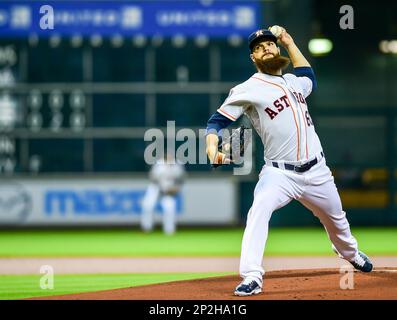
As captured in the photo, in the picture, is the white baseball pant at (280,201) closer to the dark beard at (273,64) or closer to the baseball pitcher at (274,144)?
the baseball pitcher at (274,144)

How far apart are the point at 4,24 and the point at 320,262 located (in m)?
9.63

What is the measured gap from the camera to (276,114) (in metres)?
6.86

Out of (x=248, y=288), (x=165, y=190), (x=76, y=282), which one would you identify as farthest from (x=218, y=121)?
(x=165, y=190)

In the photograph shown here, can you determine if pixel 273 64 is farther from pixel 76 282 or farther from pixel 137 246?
pixel 137 246

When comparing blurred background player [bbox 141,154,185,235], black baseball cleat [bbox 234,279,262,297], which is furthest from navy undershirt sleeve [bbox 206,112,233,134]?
blurred background player [bbox 141,154,185,235]

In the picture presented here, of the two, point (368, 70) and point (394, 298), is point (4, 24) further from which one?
point (394, 298)

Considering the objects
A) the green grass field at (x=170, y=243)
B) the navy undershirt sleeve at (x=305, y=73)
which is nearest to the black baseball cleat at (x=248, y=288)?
the navy undershirt sleeve at (x=305, y=73)

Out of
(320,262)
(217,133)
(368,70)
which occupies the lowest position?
(320,262)

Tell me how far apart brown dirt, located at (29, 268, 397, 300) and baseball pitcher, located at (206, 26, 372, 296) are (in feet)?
0.95

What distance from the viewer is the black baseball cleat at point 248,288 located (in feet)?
21.4

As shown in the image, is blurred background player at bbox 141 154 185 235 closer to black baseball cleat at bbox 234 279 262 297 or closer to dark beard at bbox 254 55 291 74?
dark beard at bbox 254 55 291 74

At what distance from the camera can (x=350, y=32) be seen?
19.0 meters

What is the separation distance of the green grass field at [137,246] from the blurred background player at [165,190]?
289mm
